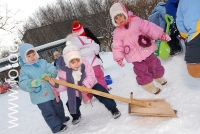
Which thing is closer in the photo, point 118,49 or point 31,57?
point 31,57

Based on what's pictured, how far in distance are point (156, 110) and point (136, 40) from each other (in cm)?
111

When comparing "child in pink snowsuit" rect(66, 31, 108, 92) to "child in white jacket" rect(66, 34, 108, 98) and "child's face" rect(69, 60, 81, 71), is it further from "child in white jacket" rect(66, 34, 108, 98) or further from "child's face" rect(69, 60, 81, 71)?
"child's face" rect(69, 60, 81, 71)

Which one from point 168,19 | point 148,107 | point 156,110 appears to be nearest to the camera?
point 156,110

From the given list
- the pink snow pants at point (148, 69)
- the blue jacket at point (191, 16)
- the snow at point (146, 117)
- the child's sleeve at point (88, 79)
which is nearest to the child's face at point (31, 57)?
the child's sleeve at point (88, 79)

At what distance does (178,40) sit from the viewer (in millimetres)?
4359

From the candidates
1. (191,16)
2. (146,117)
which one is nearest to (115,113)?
(146,117)

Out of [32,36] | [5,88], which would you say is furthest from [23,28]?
[5,88]

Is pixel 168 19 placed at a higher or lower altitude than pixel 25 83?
higher

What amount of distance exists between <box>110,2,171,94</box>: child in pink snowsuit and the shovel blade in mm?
485

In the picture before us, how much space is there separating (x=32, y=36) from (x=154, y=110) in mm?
24822

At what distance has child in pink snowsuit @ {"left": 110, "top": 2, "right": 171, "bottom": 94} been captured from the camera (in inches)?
124

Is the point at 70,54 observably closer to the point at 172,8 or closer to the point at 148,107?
the point at 148,107

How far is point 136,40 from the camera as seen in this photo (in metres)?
3.17

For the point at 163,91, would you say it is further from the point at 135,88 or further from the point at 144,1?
the point at 144,1
